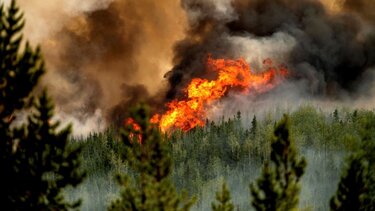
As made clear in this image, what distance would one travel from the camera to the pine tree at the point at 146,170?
49781mm

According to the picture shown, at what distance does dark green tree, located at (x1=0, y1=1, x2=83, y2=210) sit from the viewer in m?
37.0

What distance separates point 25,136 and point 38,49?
512cm

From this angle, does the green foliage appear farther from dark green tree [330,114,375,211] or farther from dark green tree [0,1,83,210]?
dark green tree [330,114,375,211]

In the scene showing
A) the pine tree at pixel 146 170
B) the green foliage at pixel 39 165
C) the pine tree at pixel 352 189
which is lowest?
the green foliage at pixel 39 165

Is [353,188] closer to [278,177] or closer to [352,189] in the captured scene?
[352,189]

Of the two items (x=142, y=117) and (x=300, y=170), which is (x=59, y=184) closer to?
(x=142, y=117)

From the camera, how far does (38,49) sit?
36500mm

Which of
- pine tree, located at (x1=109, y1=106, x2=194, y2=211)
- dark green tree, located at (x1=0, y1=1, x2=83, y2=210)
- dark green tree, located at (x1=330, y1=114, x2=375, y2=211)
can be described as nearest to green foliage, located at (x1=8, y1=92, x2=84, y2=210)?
dark green tree, located at (x1=0, y1=1, x2=83, y2=210)

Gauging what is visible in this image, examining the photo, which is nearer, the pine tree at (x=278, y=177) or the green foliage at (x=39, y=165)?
the green foliage at (x=39, y=165)

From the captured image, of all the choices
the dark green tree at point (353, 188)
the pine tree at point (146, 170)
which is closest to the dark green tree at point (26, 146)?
the pine tree at point (146, 170)

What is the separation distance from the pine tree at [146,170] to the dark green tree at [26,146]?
1040cm

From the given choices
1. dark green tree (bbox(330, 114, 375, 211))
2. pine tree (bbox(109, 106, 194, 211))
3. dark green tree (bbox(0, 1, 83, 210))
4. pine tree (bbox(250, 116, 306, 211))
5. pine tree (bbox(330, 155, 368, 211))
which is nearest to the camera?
dark green tree (bbox(0, 1, 83, 210))

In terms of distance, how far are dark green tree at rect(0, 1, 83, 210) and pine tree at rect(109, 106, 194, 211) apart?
10.4 m

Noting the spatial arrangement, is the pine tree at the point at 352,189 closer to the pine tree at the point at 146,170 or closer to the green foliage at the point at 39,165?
the pine tree at the point at 146,170
